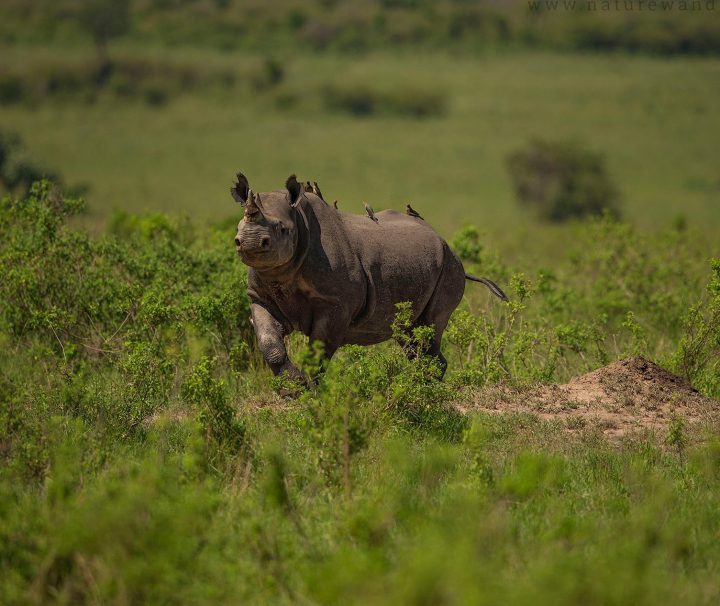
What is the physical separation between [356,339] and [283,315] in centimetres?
88

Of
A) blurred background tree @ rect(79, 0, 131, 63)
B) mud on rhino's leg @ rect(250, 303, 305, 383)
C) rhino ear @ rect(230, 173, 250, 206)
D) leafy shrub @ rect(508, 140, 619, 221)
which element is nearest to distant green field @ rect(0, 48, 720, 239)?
leafy shrub @ rect(508, 140, 619, 221)

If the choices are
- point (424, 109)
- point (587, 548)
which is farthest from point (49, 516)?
point (424, 109)

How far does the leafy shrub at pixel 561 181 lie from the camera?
3847 cm

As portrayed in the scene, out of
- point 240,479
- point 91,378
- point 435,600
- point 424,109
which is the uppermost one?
point 435,600

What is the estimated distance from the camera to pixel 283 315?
29.7 feet

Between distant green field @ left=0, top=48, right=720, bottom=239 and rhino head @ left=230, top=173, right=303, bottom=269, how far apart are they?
2458cm

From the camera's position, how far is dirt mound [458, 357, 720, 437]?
932cm

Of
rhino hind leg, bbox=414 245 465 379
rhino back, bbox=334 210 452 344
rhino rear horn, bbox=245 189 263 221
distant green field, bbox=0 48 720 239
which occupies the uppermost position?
rhino rear horn, bbox=245 189 263 221

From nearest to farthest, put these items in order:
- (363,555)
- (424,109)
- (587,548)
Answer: (363,555) < (587,548) < (424,109)

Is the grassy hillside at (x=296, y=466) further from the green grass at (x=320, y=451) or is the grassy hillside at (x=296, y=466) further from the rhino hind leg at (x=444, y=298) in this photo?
the rhino hind leg at (x=444, y=298)

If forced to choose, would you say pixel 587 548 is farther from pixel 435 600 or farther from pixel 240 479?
pixel 240 479

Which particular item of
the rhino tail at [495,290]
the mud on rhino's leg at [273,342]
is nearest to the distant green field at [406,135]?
the rhino tail at [495,290]

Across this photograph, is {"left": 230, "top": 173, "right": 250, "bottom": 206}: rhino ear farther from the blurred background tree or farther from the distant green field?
the blurred background tree

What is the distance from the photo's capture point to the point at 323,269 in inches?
346
